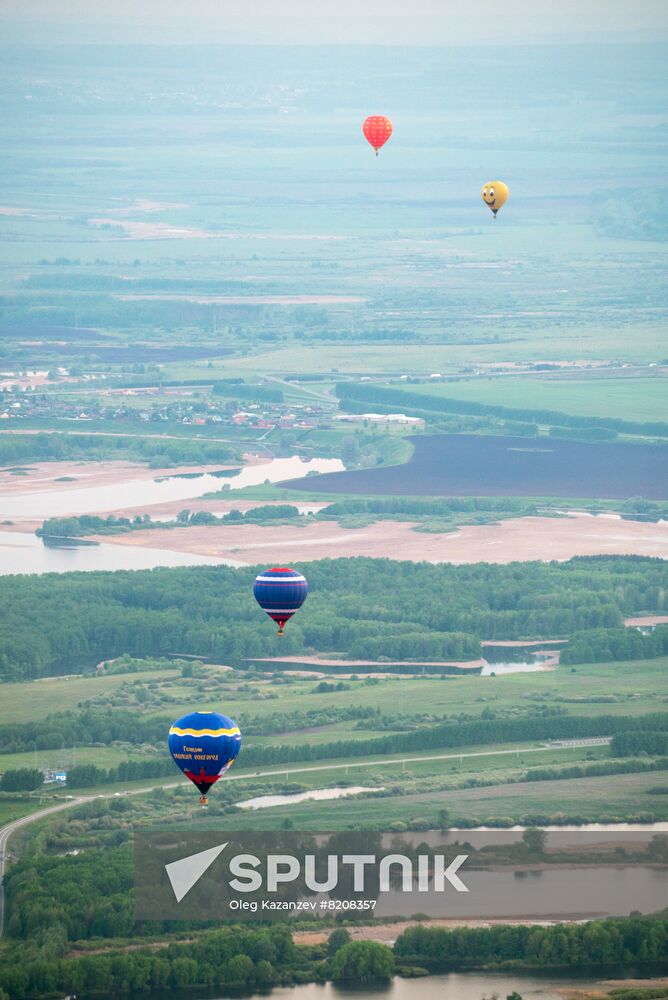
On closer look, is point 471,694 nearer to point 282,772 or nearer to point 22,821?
point 282,772

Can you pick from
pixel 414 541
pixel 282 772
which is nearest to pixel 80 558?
pixel 414 541

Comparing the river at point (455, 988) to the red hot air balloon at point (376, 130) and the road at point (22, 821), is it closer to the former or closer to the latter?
the road at point (22, 821)

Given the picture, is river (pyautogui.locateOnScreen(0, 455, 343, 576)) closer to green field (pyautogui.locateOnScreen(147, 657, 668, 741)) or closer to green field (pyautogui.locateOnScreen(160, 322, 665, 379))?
green field (pyautogui.locateOnScreen(147, 657, 668, 741))

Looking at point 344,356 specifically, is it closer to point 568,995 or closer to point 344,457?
point 344,457

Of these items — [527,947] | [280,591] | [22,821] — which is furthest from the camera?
[280,591]

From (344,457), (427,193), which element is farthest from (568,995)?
(427,193)

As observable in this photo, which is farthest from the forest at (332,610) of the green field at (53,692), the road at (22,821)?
the road at (22,821)

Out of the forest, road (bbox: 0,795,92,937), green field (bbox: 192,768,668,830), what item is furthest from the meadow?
road (bbox: 0,795,92,937)
